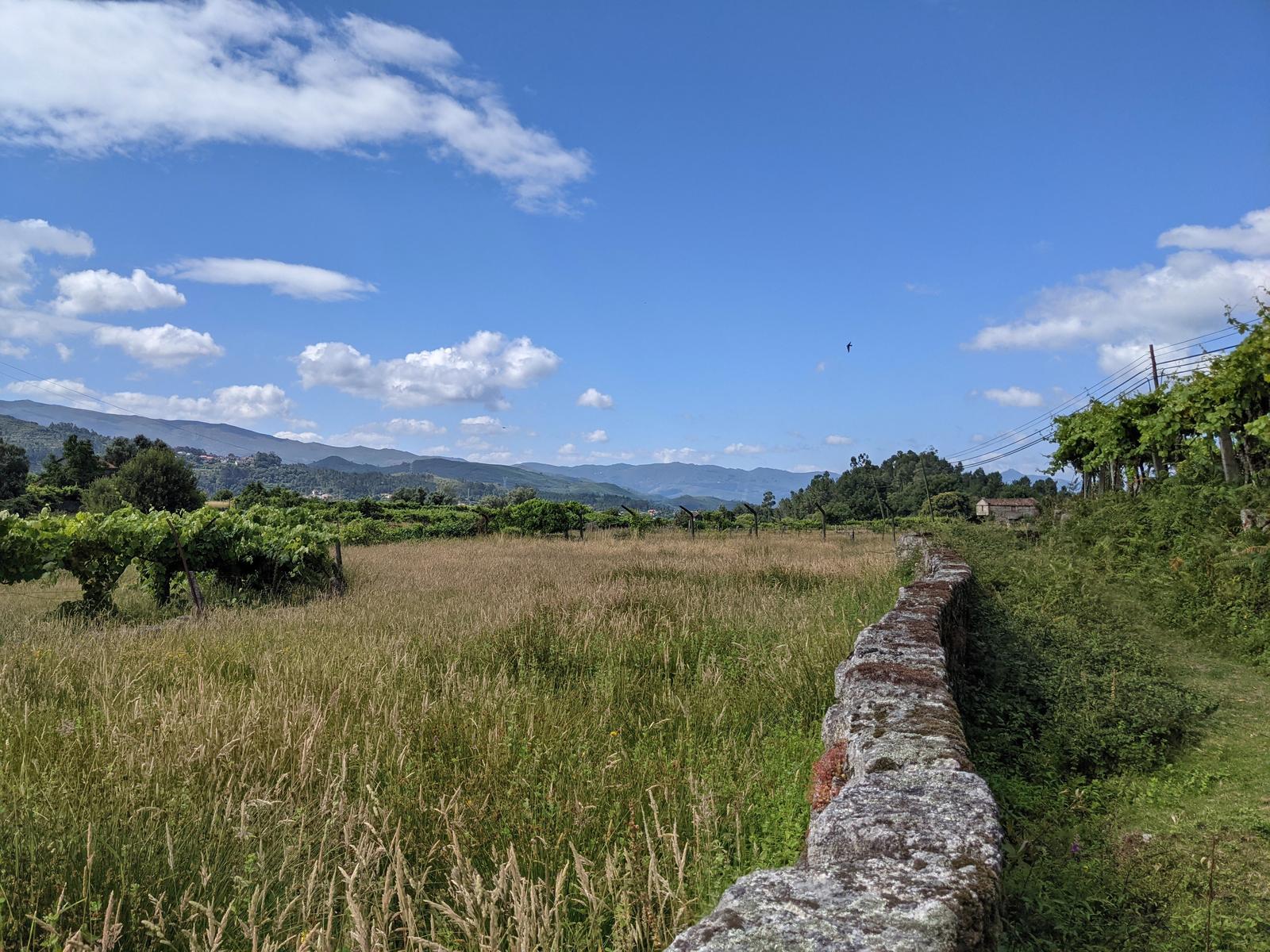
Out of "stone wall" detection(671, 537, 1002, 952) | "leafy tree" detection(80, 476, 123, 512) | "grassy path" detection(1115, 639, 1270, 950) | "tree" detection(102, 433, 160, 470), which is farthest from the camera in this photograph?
"tree" detection(102, 433, 160, 470)

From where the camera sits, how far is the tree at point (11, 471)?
6575cm

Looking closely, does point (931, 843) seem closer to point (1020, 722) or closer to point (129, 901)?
point (129, 901)

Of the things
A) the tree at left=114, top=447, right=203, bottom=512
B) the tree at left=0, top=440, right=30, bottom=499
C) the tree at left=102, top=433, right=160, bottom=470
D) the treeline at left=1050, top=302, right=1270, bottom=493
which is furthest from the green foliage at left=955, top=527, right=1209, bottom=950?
the tree at left=102, top=433, right=160, bottom=470

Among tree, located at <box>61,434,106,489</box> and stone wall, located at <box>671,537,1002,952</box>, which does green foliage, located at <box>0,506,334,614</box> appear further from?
tree, located at <box>61,434,106,489</box>

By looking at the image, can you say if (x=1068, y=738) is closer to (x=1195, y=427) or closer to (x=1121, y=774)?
(x=1121, y=774)

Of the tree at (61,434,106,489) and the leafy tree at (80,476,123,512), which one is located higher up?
the tree at (61,434,106,489)

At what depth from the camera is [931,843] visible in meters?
2.12

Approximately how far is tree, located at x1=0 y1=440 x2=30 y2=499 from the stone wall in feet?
273

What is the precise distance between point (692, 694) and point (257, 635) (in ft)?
14.7

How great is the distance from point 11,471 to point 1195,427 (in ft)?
292

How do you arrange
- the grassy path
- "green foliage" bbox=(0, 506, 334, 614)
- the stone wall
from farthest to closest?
"green foliage" bbox=(0, 506, 334, 614) < the grassy path < the stone wall

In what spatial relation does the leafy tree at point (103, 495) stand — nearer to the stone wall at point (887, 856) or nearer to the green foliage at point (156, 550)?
the green foliage at point (156, 550)

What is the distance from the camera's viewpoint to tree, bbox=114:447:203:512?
60.7 m

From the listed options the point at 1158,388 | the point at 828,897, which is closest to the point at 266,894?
the point at 828,897
